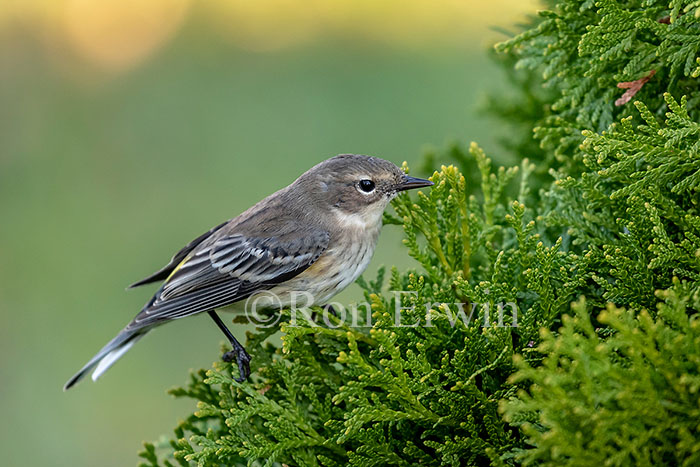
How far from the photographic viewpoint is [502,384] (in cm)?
267

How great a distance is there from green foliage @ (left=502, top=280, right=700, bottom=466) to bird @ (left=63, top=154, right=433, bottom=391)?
178 centimetres

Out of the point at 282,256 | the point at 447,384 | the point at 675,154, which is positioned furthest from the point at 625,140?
the point at 282,256

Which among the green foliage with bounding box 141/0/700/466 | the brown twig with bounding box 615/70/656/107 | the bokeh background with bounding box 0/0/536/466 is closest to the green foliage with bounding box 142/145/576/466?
the green foliage with bounding box 141/0/700/466

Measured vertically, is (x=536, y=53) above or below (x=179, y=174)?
below

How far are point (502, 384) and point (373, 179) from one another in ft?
5.31

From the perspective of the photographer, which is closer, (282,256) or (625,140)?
(625,140)

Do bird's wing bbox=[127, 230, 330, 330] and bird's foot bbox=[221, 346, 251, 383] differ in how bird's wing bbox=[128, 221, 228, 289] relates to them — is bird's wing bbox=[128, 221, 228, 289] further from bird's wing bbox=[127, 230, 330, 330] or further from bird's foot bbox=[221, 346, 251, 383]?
bird's foot bbox=[221, 346, 251, 383]

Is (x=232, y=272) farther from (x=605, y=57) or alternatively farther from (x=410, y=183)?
(x=605, y=57)

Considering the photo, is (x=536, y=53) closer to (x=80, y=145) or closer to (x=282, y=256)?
(x=282, y=256)

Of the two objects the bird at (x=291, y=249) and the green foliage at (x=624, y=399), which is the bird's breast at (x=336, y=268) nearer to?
the bird at (x=291, y=249)

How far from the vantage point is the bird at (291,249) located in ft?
12.9

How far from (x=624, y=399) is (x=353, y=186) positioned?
2345 millimetres

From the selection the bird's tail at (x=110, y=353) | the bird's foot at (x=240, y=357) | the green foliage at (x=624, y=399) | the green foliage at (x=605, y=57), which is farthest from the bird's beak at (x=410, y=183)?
the bird's tail at (x=110, y=353)

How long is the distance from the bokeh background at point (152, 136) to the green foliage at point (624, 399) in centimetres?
600
